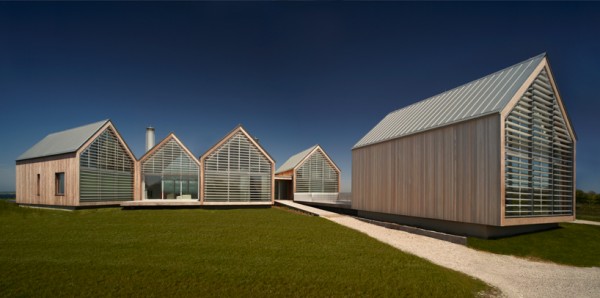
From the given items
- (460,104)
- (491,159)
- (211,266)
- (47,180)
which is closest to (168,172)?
(47,180)

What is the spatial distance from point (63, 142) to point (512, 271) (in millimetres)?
33116

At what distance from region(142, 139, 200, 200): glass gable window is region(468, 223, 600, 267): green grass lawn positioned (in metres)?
25.2

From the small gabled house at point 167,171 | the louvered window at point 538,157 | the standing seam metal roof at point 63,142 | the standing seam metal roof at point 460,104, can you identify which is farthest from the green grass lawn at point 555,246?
the standing seam metal roof at point 63,142

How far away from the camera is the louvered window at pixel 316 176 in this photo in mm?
33594

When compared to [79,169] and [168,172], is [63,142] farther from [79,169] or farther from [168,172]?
[168,172]

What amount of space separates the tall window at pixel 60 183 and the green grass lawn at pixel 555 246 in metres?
29.4

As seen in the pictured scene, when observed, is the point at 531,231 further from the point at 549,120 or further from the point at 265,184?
the point at 265,184

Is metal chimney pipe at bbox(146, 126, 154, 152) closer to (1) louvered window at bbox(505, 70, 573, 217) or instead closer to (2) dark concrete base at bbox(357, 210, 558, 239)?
(2) dark concrete base at bbox(357, 210, 558, 239)

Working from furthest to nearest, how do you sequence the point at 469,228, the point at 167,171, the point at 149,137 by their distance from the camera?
the point at 149,137, the point at 167,171, the point at 469,228

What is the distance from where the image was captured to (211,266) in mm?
8336

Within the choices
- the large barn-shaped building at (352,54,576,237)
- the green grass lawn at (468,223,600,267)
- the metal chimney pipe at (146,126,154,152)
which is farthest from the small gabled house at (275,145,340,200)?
the green grass lawn at (468,223,600,267)

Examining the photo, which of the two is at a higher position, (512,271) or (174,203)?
(512,271)

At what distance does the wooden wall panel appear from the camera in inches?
949

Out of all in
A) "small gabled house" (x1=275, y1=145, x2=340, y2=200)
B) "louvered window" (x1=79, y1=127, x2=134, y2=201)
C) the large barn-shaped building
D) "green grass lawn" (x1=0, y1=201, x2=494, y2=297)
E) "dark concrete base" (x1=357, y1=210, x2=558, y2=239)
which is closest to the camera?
"green grass lawn" (x1=0, y1=201, x2=494, y2=297)
